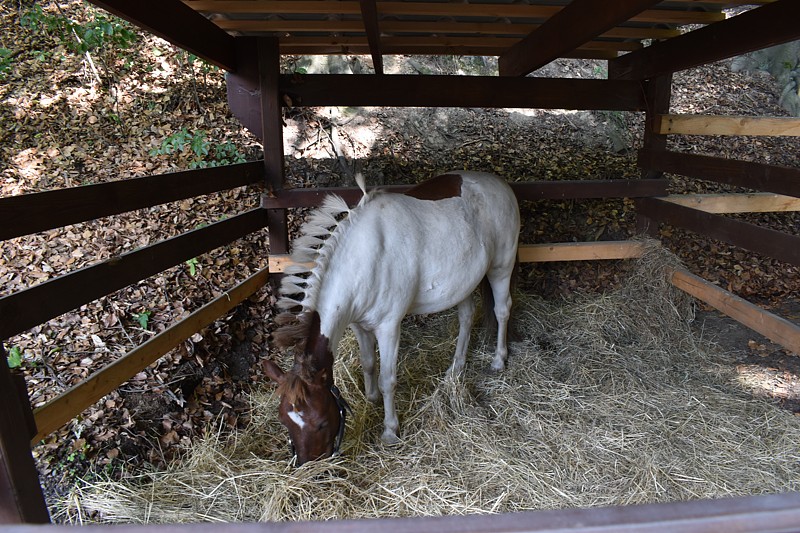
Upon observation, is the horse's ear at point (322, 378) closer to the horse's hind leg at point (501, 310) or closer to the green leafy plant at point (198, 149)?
the horse's hind leg at point (501, 310)

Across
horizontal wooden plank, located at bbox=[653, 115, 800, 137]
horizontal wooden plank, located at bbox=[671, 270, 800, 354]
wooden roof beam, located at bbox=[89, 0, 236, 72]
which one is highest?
wooden roof beam, located at bbox=[89, 0, 236, 72]

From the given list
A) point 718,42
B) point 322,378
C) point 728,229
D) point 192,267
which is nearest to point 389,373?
point 322,378

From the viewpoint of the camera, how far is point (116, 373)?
238cm

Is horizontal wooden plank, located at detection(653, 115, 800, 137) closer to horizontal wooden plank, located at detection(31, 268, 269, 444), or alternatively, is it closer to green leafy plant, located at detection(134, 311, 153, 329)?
horizontal wooden plank, located at detection(31, 268, 269, 444)

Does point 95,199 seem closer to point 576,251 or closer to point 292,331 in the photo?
point 292,331

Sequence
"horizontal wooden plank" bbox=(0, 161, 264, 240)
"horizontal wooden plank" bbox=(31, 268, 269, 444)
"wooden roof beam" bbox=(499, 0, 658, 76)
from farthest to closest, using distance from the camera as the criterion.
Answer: "wooden roof beam" bbox=(499, 0, 658, 76)
"horizontal wooden plank" bbox=(31, 268, 269, 444)
"horizontal wooden plank" bbox=(0, 161, 264, 240)

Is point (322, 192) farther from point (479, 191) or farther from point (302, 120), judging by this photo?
point (302, 120)

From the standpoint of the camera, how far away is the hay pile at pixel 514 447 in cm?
254

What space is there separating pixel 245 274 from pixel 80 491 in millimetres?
2363

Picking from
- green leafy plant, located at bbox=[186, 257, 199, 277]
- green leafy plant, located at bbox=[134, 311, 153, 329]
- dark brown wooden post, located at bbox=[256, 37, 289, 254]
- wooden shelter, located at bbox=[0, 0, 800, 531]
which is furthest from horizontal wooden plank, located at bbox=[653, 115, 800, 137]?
green leafy plant, located at bbox=[134, 311, 153, 329]

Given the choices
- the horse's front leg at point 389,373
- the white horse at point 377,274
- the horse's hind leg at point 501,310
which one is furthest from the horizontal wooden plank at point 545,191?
the horse's front leg at point 389,373

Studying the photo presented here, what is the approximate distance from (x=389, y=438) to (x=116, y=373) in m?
1.59

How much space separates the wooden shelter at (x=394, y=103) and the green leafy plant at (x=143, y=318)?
79 cm

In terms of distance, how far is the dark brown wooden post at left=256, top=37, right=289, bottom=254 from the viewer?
3.68 meters
